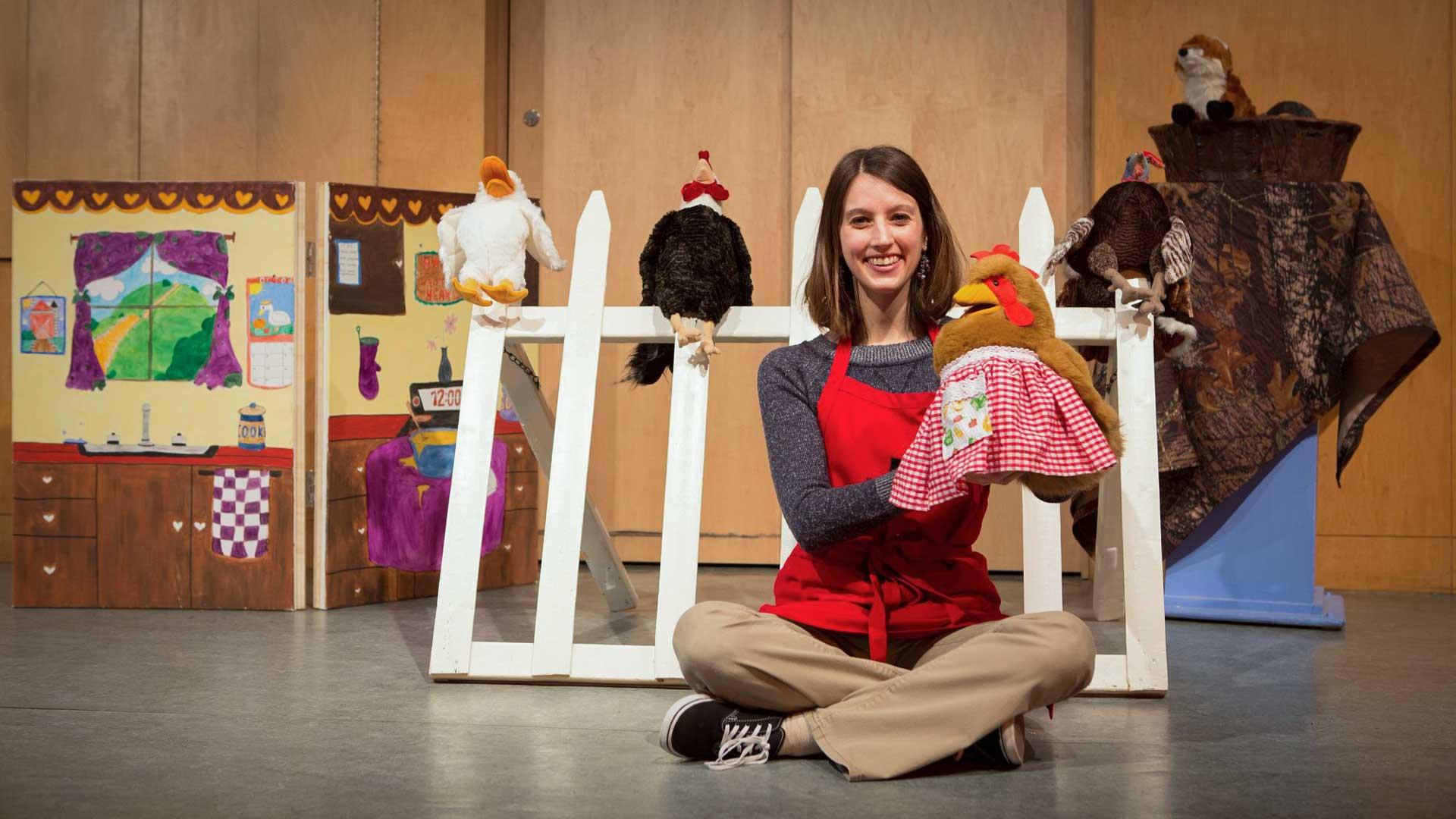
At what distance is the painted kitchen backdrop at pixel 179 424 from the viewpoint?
3.45m

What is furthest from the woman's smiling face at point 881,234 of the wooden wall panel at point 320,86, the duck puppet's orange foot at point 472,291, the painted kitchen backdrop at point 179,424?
the wooden wall panel at point 320,86

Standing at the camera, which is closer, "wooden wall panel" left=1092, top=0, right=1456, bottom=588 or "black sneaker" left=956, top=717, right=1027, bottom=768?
"black sneaker" left=956, top=717, right=1027, bottom=768

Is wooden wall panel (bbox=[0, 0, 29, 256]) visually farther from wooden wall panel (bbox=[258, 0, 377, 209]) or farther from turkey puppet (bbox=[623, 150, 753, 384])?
turkey puppet (bbox=[623, 150, 753, 384])

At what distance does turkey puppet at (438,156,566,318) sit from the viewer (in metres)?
2.63

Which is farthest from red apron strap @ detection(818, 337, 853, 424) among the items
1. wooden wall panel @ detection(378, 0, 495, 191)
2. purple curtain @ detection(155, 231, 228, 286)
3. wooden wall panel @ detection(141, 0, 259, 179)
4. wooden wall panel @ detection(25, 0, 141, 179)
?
wooden wall panel @ detection(25, 0, 141, 179)

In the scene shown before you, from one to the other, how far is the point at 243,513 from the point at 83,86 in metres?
1.89

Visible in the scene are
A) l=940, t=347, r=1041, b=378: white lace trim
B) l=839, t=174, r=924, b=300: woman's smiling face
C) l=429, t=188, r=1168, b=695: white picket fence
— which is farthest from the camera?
l=429, t=188, r=1168, b=695: white picket fence

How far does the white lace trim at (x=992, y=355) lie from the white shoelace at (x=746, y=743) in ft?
2.01

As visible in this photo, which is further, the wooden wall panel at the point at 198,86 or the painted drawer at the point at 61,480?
the wooden wall panel at the point at 198,86

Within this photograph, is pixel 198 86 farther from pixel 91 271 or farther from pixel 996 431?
pixel 996 431

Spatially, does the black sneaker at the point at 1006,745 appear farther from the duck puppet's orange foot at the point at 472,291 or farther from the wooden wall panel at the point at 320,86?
the wooden wall panel at the point at 320,86

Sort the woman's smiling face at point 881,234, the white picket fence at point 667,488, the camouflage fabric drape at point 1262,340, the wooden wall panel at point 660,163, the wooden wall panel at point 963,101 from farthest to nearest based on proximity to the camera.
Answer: the wooden wall panel at point 660,163 < the wooden wall panel at point 963,101 < the camouflage fabric drape at point 1262,340 < the white picket fence at point 667,488 < the woman's smiling face at point 881,234

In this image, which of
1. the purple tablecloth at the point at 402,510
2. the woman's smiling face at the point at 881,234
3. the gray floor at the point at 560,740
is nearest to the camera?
the gray floor at the point at 560,740

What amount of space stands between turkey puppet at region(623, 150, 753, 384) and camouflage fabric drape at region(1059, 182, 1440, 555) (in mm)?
1149
